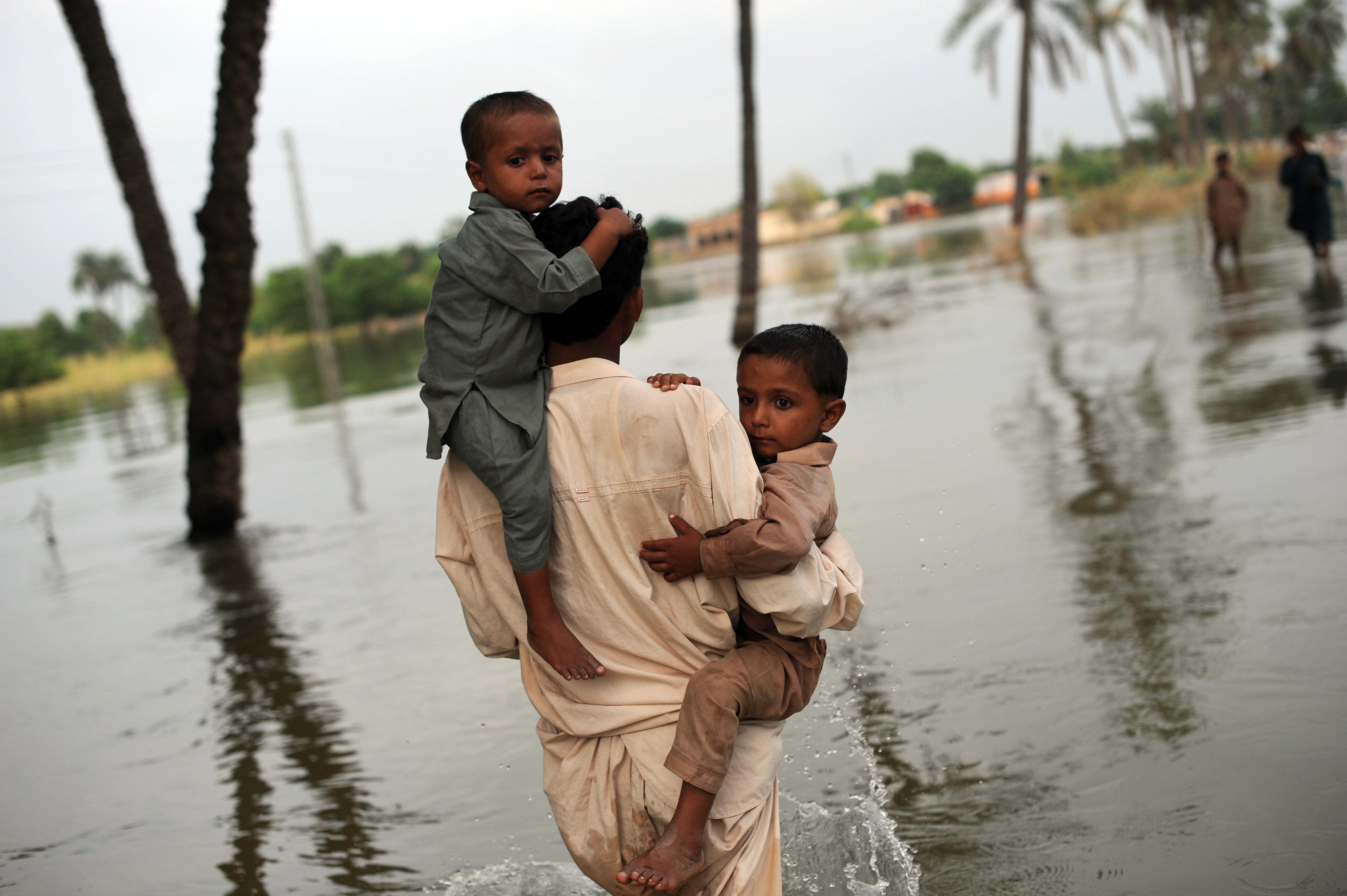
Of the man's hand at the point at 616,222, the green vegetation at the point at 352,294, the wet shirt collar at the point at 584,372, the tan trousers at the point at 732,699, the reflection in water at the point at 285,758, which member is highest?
the green vegetation at the point at 352,294

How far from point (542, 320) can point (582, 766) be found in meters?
0.89

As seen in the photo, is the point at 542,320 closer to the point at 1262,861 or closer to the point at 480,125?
the point at 480,125

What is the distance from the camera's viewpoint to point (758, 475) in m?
2.16

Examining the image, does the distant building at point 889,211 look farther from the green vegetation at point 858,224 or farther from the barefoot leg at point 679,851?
the barefoot leg at point 679,851

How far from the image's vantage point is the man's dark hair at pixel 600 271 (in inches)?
86.0

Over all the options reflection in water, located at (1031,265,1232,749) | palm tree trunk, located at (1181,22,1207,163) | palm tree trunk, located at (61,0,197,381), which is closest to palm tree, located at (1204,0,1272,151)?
palm tree trunk, located at (1181,22,1207,163)

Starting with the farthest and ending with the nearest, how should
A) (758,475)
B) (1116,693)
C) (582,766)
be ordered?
(1116,693), (582,766), (758,475)

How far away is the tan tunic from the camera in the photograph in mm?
16406

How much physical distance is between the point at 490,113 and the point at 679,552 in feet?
3.07

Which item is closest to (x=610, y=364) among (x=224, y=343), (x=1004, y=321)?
(x=224, y=343)

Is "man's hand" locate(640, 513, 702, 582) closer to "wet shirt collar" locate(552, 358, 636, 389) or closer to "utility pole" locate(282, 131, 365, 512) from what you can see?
"wet shirt collar" locate(552, 358, 636, 389)

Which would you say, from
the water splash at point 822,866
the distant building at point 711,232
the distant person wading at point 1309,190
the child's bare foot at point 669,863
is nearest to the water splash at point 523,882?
the water splash at point 822,866

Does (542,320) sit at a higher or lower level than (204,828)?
higher

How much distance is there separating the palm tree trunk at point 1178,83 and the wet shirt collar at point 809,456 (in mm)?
50869
